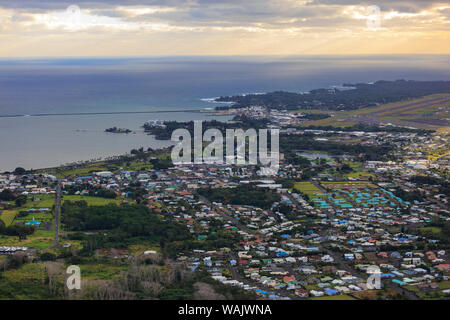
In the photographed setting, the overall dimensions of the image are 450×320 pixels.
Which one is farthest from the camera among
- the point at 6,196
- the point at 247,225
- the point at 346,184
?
the point at 346,184

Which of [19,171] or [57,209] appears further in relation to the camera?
[19,171]

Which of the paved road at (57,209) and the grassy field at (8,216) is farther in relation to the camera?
the grassy field at (8,216)

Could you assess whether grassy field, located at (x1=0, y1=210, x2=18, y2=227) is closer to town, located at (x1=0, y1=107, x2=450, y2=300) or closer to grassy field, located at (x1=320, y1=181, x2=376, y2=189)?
town, located at (x1=0, y1=107, x2=450, y2=300)

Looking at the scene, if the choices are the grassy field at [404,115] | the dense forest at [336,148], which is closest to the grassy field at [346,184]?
the dense forest at [336,148]

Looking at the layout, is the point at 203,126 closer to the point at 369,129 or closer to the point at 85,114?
the point at 369,129

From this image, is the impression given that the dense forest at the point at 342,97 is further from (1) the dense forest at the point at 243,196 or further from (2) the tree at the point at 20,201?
(2) the tree at the point at 20,201

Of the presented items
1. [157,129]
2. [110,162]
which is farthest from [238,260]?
[157,129]

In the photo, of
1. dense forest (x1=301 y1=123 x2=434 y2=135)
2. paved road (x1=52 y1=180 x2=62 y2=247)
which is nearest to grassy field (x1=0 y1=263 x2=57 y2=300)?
paved road (x1=52 y1=180 x2=62 y2=247)

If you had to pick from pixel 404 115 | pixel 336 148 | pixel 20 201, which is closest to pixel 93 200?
pixel 20 201
